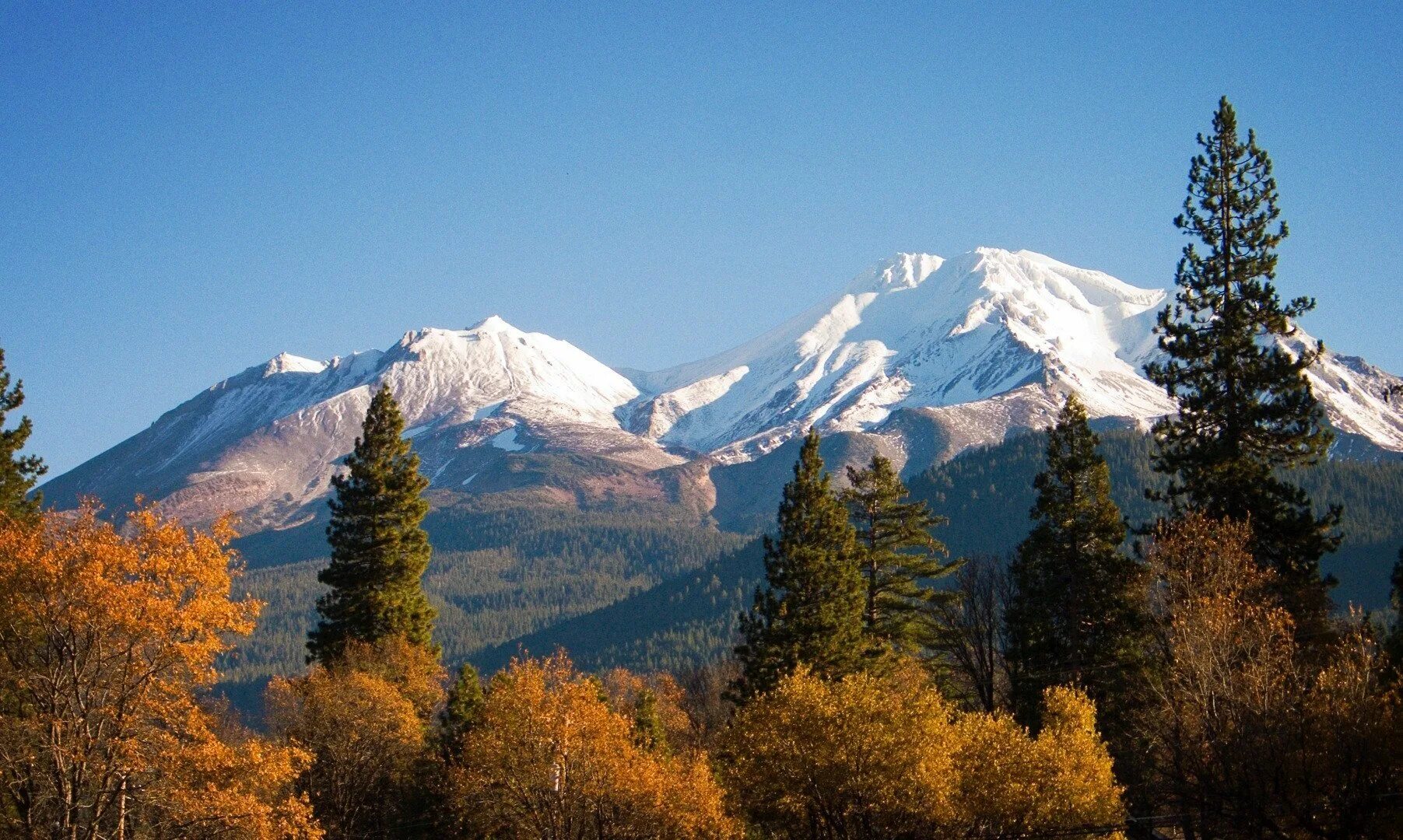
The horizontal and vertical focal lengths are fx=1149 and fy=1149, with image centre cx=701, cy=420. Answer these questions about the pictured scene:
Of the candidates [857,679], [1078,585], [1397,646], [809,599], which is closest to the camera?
[857,679]

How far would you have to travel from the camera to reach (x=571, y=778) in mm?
39219

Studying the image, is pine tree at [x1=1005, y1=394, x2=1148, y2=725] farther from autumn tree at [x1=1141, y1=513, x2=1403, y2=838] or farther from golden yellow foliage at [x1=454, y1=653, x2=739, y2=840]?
golden yellow foliage at [x1=454, y1=653, x2=739, y2=840]

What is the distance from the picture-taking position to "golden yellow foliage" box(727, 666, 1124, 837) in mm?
35625

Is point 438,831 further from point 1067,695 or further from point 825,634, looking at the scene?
point 1067,695

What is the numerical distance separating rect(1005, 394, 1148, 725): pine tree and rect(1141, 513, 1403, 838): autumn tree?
15.4 ft

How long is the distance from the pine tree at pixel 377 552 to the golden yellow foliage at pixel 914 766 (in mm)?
19408

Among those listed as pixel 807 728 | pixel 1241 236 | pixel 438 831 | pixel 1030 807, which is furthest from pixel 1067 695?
pixel 438 831

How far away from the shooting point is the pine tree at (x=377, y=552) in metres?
50.5

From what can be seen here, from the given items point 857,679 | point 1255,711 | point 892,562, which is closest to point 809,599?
point 892,562

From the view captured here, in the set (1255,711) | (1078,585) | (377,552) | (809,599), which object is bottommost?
(1255,711)

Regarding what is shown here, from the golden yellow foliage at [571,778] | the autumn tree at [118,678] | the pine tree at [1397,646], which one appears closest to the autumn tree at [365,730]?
the golden yellow foliage at [571,778]

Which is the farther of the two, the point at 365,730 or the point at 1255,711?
the point at 365,730

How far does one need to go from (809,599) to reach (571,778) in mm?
12038

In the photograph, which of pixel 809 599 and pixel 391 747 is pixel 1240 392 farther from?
pixel 391 747
